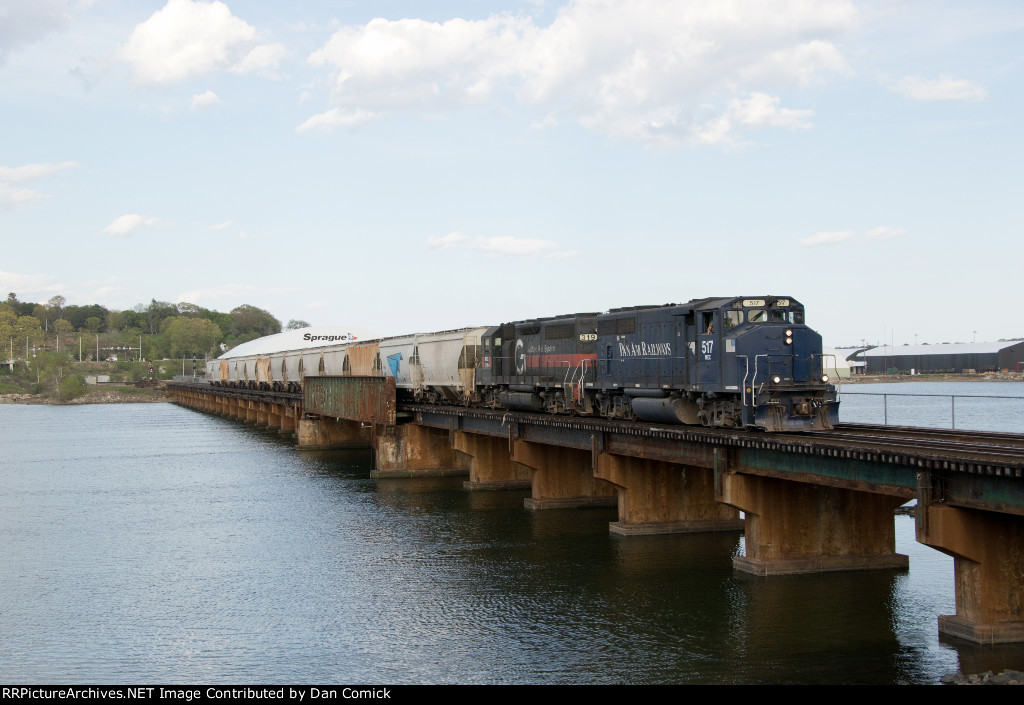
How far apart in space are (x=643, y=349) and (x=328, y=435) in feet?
134

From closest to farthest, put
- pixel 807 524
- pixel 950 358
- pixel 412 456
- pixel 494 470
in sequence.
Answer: pixel 807 524
pixel 494 470
pixel 412 456
pixel 950 358

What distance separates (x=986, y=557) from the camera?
15727 millimetres

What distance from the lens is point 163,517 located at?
1425 inches

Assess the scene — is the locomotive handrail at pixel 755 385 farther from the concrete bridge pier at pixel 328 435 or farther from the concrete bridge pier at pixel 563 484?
the concrete bridge pier at pixel 328 435

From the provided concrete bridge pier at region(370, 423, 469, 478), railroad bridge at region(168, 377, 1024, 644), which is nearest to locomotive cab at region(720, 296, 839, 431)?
railroad bridge at region(168, 377, 1024, 644)

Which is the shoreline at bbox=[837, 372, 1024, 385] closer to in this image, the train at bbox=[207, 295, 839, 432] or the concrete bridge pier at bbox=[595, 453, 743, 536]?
the train at bbox=[207, 295, 839, 432]

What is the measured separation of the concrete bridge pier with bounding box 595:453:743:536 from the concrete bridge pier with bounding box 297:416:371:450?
38162 mm

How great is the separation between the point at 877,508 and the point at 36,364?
187053 millimetres

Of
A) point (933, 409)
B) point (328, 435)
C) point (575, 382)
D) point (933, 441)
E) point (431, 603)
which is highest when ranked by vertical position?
point (575, 382)

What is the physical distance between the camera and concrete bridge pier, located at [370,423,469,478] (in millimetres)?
45531

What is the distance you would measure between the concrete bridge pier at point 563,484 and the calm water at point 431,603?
2.40ft

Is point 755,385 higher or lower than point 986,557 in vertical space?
higher

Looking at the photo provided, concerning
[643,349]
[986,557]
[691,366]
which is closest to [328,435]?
[643,349]

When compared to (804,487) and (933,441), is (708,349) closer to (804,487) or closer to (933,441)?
(804,487)
